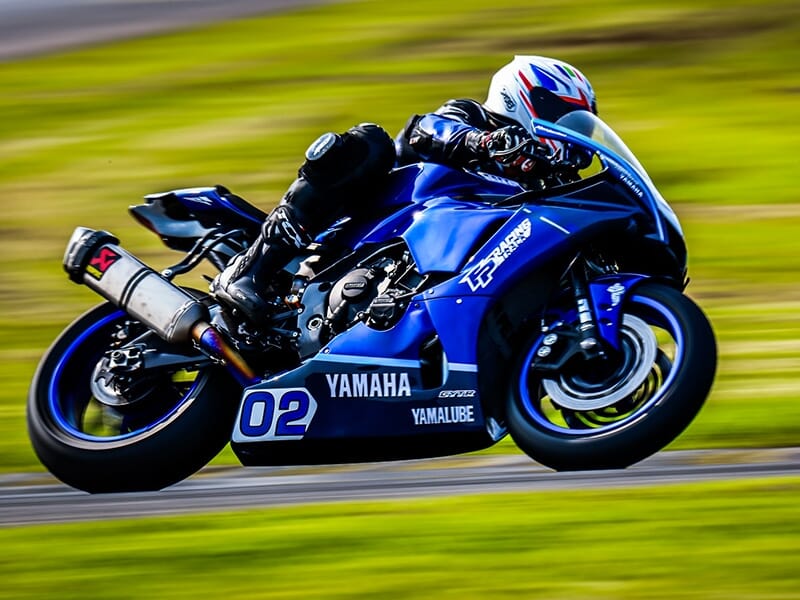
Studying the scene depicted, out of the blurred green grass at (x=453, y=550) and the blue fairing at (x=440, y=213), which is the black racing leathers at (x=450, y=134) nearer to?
the blue fairing at (x=440, y=213)

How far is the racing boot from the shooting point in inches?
268

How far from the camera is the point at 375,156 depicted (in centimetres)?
679

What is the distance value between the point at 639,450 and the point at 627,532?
0.49m

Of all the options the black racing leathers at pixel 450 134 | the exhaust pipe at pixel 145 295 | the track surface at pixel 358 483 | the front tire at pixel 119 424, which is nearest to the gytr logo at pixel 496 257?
the black racing leathers at pixel 450 134

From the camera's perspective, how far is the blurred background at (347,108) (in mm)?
11141

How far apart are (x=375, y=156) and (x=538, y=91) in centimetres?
67

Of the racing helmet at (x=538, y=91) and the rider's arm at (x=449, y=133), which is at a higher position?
the racing helmet at (x=538, y=91)

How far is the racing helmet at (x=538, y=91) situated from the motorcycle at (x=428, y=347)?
0.11 meters

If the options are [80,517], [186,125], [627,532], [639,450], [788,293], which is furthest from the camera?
[186,125]

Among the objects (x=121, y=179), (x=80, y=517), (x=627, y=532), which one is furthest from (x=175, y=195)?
(x=121, y=179)

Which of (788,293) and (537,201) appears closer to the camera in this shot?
(537,201)

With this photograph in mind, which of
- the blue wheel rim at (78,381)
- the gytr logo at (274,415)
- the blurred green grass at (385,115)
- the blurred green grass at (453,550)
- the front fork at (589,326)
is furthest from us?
the blurred green grass at (385,115)

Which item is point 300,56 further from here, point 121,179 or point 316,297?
point 316,297

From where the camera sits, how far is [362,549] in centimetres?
563
